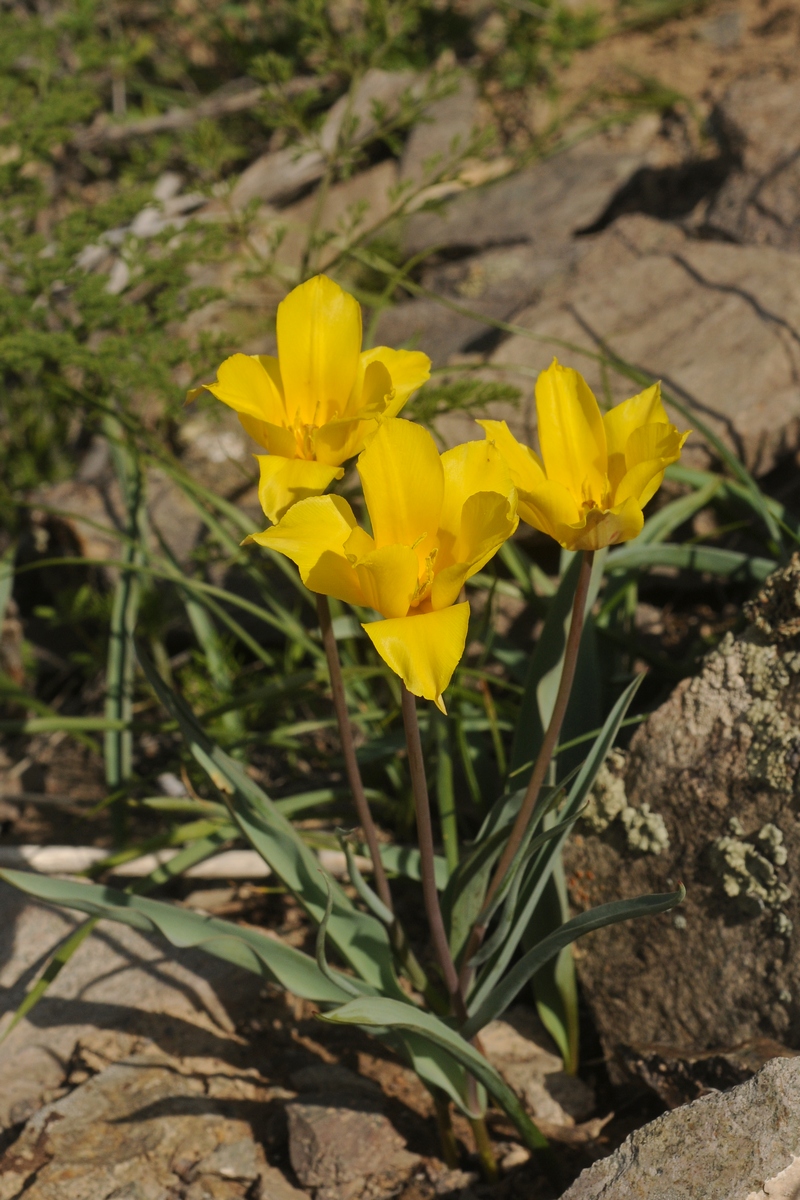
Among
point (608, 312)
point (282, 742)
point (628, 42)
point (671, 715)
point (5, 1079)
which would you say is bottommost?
point (5, 1079)

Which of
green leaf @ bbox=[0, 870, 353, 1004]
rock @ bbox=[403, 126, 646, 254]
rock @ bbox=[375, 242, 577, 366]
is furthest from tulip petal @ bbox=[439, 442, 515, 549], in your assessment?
rock @ bbox=[403, 126, 646, 254]

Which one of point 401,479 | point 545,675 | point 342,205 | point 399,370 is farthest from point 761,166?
point 401,479

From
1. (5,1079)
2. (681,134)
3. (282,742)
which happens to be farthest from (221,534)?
(681,134)

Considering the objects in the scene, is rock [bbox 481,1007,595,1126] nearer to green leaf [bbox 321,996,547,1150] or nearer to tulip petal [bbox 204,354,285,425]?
green leaf [bbox 321,996,547,1150]

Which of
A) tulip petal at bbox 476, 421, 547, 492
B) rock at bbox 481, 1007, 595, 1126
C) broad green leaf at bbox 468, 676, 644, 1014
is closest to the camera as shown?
tulip petal at bbox 476, 421, 547, 492

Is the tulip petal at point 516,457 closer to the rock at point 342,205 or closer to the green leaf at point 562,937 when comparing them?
the green leaf at point 562,937

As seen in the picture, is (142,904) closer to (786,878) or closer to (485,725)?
(485,725)

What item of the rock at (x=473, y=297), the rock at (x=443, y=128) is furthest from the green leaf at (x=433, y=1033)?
the rock at (x=443, y=128)
